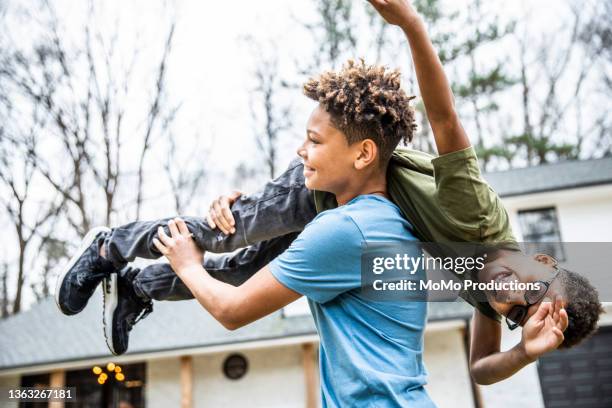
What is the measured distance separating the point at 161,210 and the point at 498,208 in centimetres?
1611

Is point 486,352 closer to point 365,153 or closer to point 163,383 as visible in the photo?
point 365,153

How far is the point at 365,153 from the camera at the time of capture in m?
2.03

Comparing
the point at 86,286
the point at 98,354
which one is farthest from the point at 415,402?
the point at 98,354

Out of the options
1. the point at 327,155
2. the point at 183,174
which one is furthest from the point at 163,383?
the point at 327,155

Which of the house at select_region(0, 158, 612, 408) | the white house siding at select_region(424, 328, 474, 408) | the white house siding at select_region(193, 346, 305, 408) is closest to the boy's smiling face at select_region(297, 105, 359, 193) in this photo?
the house at select_region(0, 158, 612, 408)

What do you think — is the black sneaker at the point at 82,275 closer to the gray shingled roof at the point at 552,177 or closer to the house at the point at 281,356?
the house at the point at 281,356

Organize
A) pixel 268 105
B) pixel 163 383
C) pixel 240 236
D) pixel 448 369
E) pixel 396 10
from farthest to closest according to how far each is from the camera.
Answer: pixel 268 105 < pixel 163 383 < pixel 448 369 < pixel 240 236 < pixel 396 10

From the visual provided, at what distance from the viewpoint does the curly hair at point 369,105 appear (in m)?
2.00

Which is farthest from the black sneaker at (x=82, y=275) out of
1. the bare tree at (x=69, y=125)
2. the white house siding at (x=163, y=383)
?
the bare tree at (x=69, y=125)

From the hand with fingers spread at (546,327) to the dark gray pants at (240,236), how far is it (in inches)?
40.8

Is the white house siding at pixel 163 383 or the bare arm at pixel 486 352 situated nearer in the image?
the bare arm at pixel 486 352

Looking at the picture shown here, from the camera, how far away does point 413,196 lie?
1.98m

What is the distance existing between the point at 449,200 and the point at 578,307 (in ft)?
1.90

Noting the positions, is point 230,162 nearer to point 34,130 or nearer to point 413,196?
point 34,130
